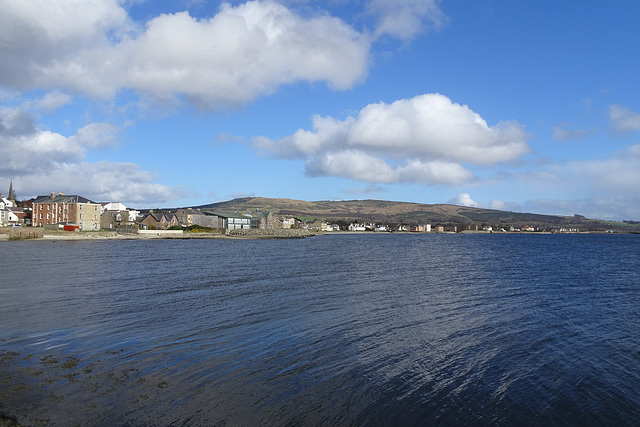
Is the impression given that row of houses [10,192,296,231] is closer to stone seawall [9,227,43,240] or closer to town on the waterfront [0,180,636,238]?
town on the waterfront [0,180,636,238]

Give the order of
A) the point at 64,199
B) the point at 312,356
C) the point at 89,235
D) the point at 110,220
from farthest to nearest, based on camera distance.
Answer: the point at 110,220
the point at 64,199
the point at 89,235
the point at 312,356

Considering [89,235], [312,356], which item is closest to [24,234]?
[89,235]

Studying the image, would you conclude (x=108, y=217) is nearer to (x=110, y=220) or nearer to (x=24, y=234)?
(x=110, y=220)

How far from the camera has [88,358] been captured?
39.1ft

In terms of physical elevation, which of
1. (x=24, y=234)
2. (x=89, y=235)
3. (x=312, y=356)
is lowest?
(x=312, y=356)

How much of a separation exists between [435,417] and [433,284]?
66.4ft

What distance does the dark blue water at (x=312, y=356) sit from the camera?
9281 millimetres

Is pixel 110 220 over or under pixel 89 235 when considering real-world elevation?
over

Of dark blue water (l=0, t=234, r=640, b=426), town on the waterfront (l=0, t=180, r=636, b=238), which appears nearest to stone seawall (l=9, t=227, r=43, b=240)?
town on the waterfront (l=0, t=180, r=636, b=238)

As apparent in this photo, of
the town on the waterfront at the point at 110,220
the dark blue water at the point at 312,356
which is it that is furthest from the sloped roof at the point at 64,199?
the dark blue water at the point at 312,356

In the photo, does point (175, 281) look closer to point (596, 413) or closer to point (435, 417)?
point (435, 417)

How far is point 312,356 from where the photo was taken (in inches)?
502

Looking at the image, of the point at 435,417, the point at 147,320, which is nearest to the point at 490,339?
the point at 435,417

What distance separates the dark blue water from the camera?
30.5ft
